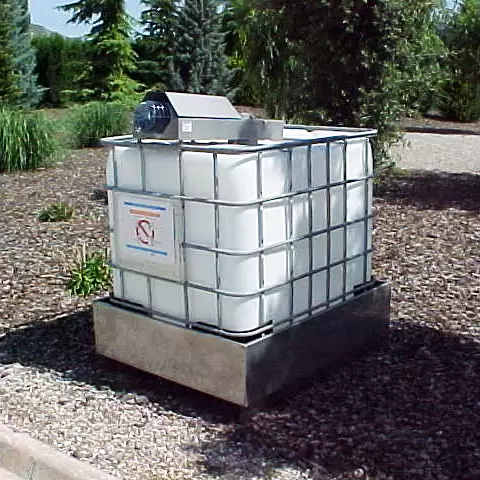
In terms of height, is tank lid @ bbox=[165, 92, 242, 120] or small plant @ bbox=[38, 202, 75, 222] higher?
tank lid @ bbox=[165, 92, 242, 120]

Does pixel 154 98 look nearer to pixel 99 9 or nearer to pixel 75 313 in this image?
pixel 75 313

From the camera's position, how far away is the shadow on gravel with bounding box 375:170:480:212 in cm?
780

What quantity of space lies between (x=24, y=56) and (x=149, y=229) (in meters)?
18.4

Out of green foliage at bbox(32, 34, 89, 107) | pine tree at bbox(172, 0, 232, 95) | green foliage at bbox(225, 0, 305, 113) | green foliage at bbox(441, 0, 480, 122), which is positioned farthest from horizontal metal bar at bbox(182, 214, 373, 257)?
green foliage at bbox(32, 34, 89, 107)

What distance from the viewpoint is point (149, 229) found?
3.60m

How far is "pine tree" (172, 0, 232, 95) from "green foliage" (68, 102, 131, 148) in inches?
259

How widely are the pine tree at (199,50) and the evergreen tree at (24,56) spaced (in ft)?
12.9

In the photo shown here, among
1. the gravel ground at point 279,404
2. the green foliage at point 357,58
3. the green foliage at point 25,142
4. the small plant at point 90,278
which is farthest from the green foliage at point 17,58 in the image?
the gravel ground at point 279,404

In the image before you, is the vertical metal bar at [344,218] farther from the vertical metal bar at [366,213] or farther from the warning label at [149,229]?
the warning label at [149,229]

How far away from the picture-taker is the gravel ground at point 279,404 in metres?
3.10

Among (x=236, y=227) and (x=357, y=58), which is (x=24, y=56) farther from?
(x=236, y=227)

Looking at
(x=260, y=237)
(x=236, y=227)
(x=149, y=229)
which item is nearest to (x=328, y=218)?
(x=260, y=237)

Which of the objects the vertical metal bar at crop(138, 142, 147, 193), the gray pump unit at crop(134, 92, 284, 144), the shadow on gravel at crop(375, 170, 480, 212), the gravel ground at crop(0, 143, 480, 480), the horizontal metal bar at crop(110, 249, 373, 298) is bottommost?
the gravel ground at crop(0, 143, 480, 480)

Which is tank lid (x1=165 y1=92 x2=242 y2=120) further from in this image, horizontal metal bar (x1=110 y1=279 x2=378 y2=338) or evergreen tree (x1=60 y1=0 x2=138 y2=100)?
evergreen tree (x1=60 y1=0 x2=138 y2=100)
